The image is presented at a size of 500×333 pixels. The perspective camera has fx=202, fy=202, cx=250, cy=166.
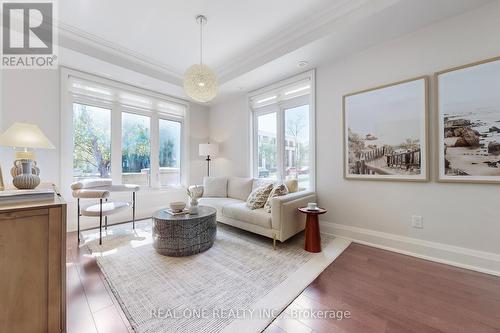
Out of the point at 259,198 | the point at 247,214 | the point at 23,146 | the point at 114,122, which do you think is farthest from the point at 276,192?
the point at 114,122

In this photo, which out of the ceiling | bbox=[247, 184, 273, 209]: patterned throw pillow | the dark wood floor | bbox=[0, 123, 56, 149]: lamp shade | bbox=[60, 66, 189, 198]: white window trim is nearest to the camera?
the dark wood floor

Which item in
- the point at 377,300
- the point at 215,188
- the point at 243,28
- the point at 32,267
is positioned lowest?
the point at 377,300

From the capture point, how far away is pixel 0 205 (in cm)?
108

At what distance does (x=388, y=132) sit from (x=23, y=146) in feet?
12.6

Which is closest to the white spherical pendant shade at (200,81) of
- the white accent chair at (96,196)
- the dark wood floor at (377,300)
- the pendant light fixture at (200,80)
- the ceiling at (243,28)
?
the pendant light fixture at (200,80)

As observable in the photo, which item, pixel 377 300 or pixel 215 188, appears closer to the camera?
pixel 377 300

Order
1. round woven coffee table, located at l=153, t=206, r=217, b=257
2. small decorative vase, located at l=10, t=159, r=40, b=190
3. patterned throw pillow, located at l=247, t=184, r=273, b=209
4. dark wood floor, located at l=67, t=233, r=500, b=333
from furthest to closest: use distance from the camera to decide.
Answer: patterned throw pillow, located at l=247, t=184, r=273, b=209 → round woven coffee table, located at l=153, t=206, r=217, b=257 → small decorative vase, located at l=10, t=159, r=40, b=190 → dark wood floor, located at l=67, t=233, r=500, b=333

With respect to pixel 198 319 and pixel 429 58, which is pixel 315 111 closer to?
pixel 429 58

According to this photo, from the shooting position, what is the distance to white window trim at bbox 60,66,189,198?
312 centimetres

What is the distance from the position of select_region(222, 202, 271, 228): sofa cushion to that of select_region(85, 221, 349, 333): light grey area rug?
0.98 ft

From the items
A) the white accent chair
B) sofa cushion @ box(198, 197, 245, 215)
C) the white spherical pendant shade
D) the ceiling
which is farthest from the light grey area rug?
the ceiling

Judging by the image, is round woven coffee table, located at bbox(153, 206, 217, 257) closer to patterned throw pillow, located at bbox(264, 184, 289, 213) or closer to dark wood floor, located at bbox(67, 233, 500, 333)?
dark wood floor, located at bbox(67, 233, 500, 333)

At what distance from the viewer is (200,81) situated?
2.46 metres

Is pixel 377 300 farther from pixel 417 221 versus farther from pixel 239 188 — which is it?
pixel 239 188
